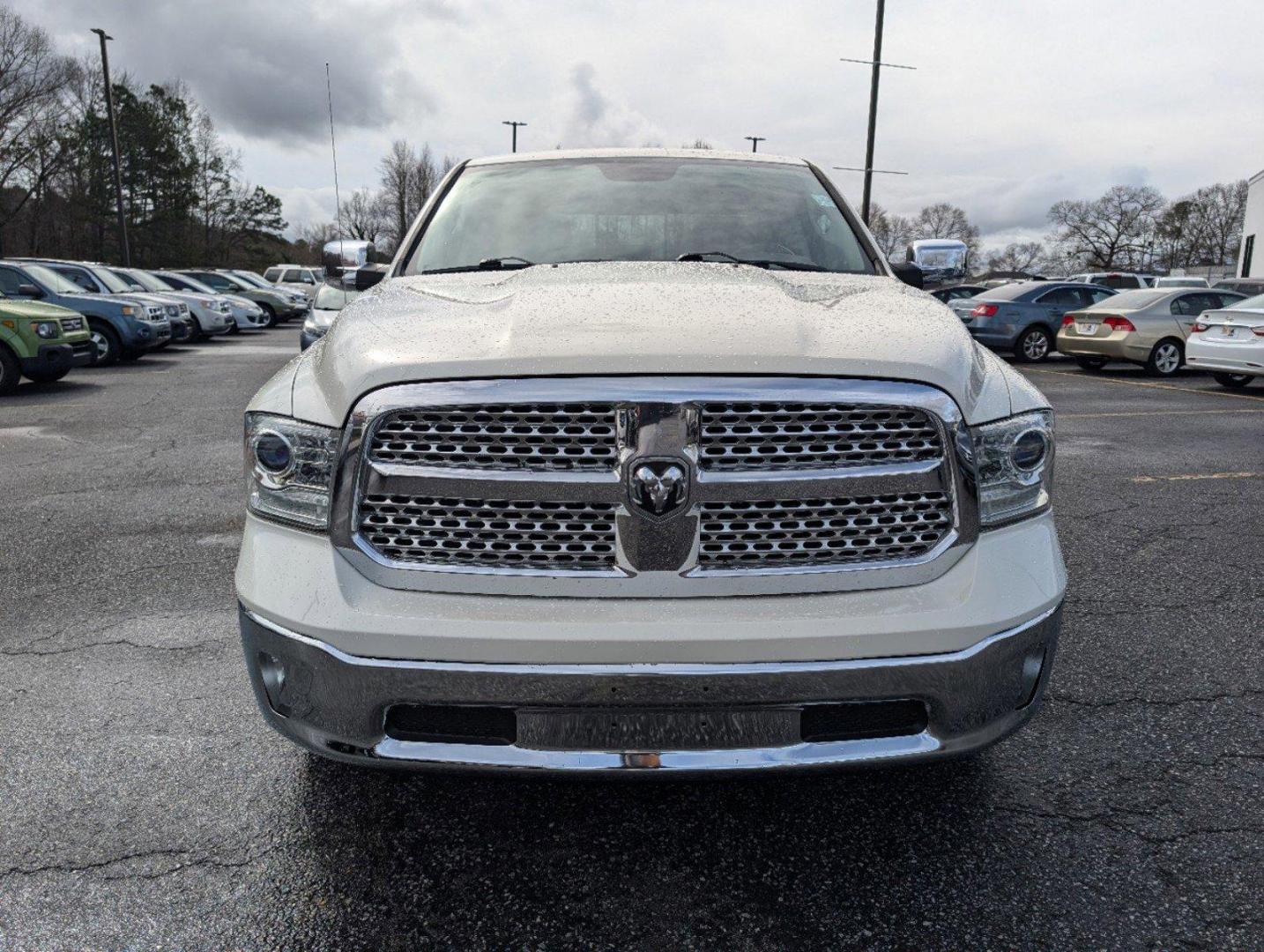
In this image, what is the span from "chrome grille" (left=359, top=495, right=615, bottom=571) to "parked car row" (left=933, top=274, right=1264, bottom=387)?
400 inches

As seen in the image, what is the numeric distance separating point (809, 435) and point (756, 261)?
→ 4.85 feet

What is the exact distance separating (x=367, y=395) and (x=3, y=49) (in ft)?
166

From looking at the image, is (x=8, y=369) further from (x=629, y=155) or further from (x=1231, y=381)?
(x=1231, y=381)

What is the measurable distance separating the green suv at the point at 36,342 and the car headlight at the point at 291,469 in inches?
443

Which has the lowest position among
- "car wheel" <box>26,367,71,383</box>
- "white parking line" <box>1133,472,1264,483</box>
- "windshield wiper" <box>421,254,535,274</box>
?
"white parking line" <box>1133,472,1264,483</box>

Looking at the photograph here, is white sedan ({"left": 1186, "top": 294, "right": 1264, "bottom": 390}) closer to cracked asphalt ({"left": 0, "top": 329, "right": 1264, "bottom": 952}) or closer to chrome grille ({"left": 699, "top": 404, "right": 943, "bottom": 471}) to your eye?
cracked asphalt ({"left": 0, "top": 329, "right": 1264, "bottom": 952})

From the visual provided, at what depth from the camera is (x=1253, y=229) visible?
49.2m

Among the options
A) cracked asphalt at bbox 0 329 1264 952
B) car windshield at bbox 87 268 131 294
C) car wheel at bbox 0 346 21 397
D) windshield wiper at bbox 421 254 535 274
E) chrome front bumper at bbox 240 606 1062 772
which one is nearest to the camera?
chrome front bumper at bbox 240 606 1062 772

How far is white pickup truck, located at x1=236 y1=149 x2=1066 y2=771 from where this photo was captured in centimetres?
194

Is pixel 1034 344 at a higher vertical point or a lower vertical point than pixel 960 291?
lower

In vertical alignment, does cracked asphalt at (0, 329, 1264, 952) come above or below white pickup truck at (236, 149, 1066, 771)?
below

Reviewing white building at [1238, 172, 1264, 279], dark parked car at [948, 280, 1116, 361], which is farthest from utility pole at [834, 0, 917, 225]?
white building at [1238, 172, 1264, 279]

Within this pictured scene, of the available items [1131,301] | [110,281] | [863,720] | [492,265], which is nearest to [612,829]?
[863,720]

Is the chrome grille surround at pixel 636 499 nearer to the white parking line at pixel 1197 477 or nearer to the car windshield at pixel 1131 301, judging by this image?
the white parking line at pixel 1197 477
